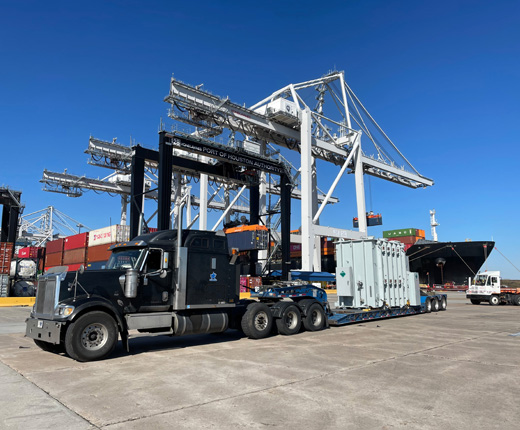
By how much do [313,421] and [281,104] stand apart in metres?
29.9

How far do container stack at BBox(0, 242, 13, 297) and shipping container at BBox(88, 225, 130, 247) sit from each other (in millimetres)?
11013

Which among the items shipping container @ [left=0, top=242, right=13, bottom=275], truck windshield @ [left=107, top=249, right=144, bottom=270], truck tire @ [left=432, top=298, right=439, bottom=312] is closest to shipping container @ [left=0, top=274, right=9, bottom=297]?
shipping container @ [left=0, top=242, right=13, bottom=275]

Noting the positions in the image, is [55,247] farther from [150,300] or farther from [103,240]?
[150,300]

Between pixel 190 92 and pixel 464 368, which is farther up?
pixel 190 92

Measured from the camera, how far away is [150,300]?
367 inches

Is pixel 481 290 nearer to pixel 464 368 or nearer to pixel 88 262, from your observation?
pixel 464 368

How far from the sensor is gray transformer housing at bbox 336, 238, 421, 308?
15.2 metres

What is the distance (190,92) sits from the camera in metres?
26.9

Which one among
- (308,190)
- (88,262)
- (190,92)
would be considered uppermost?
(190,92)

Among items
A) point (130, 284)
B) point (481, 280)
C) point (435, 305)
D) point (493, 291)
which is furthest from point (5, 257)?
point (493, 291)

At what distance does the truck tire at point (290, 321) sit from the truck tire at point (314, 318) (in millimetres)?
261

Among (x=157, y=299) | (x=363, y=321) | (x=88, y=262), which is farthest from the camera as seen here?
(x=88, y=262)

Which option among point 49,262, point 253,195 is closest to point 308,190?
point 253,195

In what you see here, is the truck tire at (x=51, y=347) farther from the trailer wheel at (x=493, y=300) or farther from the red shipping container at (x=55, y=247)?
the red shipping container at (x=55, y=247)
